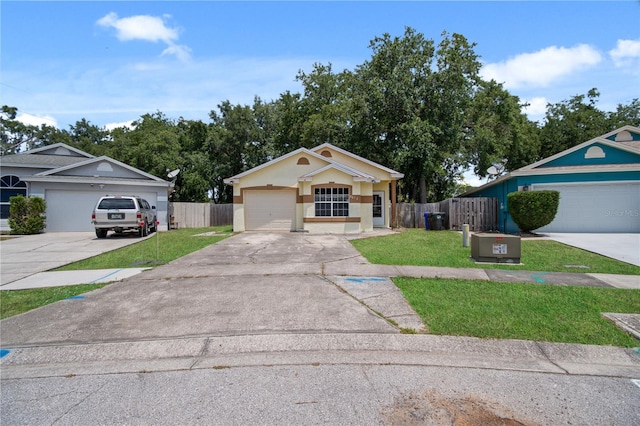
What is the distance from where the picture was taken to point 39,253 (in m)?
12.2

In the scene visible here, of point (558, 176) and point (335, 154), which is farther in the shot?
point (335, 154)

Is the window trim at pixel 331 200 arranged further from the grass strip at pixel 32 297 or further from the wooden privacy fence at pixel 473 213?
the grass strip at pixel 32 297

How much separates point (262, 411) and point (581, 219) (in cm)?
1878

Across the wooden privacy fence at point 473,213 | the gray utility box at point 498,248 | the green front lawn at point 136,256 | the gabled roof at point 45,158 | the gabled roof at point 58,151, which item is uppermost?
the gabled roof at point 58,151

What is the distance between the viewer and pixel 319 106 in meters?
35.1

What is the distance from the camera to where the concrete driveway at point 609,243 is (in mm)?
10664

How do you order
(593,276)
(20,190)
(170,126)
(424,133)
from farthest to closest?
(170,126) → (424,133) → (20,190) → (593,276)

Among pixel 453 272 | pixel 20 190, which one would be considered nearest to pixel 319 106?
pixel 20 190

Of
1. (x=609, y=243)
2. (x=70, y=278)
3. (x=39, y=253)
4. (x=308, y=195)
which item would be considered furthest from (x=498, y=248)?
(x=39, y=253)

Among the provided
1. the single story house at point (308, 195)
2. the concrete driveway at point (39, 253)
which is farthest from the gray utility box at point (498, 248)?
the concrete driveway at point (39, 253)

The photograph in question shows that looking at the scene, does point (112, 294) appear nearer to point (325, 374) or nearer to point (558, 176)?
point (325, 374)

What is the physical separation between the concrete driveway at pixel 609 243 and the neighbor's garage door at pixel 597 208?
875mm

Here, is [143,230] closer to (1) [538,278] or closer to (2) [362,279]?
(2) [362,279]

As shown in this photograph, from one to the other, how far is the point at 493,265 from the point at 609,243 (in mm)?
7307
